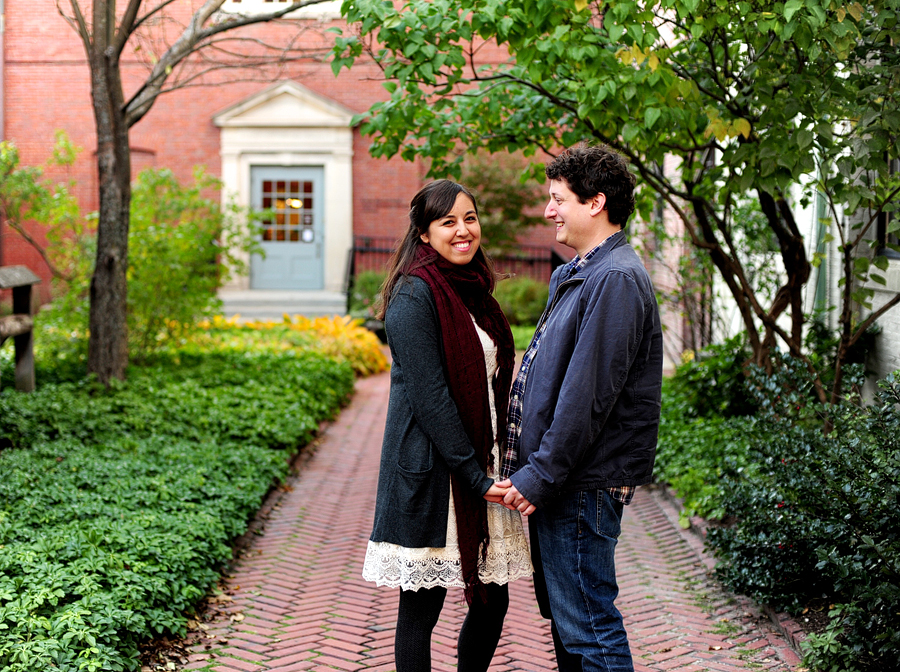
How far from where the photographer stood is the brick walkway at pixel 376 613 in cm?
374

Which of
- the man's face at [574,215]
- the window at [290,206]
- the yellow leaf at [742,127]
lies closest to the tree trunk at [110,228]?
the yellow leaf at [742,127]

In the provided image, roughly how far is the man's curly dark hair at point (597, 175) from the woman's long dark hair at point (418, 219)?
1.12ft

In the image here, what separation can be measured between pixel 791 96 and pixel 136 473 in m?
4.42

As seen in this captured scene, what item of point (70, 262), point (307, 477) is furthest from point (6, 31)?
point (307, 477)

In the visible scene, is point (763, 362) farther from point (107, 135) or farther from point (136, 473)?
point (107, 135)

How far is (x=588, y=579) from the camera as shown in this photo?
2.60 meters

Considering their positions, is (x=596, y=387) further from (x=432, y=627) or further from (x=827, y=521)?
(x=827, y=521)

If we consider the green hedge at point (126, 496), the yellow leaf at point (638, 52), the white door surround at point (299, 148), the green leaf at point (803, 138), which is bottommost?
the green hedge at point (126, 496)

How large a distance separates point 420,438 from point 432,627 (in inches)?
25.0

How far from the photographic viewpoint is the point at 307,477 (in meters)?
7.18

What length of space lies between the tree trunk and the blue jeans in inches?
266

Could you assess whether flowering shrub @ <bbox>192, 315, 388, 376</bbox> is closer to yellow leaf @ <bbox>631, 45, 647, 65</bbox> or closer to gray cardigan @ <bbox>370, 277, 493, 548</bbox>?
yellow leaf @ <bbox>631, 45, 647, 65</bbox>

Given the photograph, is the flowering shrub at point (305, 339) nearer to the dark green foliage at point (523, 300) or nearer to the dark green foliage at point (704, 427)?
the dark green foliage at point (523, 300)

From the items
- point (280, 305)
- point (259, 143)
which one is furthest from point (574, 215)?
point (259, 143)
